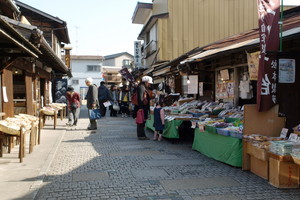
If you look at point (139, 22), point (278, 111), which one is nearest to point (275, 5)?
point (278, 111)

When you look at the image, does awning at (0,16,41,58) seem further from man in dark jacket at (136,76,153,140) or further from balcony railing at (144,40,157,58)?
balcony railing at (144,40,157,58)

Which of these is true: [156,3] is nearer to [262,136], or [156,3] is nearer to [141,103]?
[141,103]

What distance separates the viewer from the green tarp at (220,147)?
6305 millimetres

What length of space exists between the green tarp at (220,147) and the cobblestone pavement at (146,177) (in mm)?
169

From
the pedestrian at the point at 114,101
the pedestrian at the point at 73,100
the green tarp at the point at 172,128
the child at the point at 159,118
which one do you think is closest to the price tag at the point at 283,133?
the green tarp at the point at 172,128

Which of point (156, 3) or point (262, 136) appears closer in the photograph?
point (262, 136)

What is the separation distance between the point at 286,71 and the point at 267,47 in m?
0.94

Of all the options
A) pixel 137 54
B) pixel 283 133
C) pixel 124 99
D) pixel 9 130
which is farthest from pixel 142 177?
pixel 137 54

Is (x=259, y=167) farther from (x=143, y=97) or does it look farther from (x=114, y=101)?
(x=114, y=101)

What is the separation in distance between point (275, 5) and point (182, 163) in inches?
157

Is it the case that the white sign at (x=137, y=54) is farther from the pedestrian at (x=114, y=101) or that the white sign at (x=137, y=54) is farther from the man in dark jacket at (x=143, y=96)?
the man in dark jacket at (x=143, y=96)

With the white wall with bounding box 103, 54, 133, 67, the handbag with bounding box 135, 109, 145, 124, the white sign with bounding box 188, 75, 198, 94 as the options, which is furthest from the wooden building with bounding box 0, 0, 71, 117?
the white wall with bounding box 103, 54, 133, 67

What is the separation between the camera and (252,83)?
27.2 ft

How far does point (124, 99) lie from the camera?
1923cm
